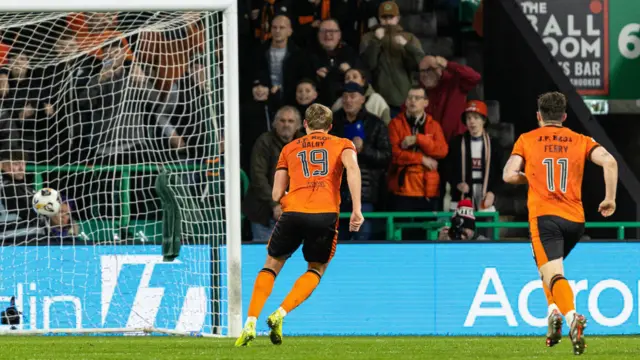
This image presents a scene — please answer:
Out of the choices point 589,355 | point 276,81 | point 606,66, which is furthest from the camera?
point 606,66

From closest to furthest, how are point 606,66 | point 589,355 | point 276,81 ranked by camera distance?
1. point 589,355
2. point 276,81
3. point 606,66

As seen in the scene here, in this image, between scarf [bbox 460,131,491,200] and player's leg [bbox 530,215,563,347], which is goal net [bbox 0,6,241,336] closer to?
scarf [bbox 460,131,491,200]

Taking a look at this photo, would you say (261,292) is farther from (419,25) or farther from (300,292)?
(419,25)

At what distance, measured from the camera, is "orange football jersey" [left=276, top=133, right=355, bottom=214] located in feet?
35.1

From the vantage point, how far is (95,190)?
15.1 metres

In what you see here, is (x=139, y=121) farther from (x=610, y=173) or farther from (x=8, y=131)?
(x=610, y=173)

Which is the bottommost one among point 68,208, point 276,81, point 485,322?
point 485,322

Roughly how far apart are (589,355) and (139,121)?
668 centimetres

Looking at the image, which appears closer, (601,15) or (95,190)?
(95,190)

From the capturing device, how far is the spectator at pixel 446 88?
53.7 ft

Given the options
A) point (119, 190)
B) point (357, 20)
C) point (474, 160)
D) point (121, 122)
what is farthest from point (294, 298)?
point (357, 20)

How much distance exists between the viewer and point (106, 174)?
15016 mm

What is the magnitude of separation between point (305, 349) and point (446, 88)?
6.73 m

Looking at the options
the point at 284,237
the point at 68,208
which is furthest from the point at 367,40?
the point at 284,237
